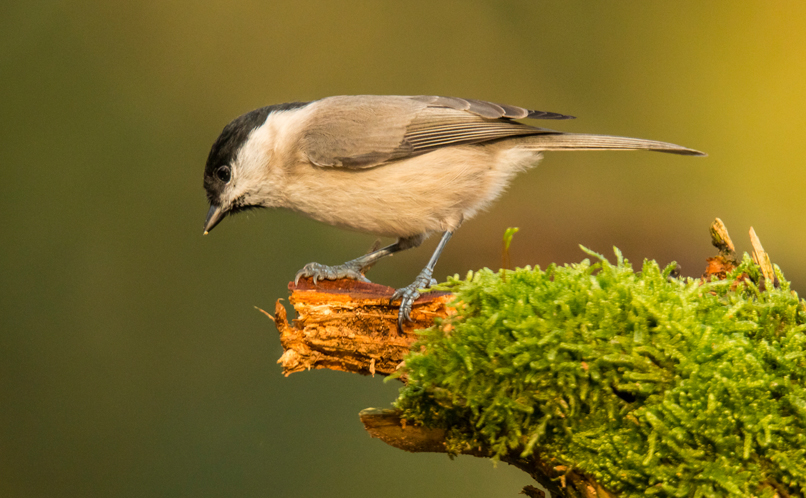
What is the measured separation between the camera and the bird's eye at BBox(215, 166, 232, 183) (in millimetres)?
2518

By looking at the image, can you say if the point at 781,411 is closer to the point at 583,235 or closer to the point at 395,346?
the point at 395,346

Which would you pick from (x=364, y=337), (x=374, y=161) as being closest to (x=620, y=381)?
(x=364, y=337)

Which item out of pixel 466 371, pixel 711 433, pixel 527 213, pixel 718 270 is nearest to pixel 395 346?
pixel 466 371

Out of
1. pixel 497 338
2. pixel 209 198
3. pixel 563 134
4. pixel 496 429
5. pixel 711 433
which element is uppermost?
pixel 563 134

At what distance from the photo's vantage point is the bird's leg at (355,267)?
7.91 feet

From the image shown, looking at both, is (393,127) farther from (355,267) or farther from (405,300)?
(405,300)

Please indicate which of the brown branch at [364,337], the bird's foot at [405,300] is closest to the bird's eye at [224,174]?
the brown branch at [364,337]

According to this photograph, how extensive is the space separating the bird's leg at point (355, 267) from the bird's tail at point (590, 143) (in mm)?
643

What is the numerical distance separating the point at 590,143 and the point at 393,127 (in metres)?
0.82

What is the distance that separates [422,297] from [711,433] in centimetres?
83

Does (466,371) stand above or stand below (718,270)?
below

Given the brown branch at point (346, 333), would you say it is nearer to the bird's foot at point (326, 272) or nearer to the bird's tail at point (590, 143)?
the bird's foot at point (326, 272)

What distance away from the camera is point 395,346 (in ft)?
6.31

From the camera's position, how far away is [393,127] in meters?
2.57
